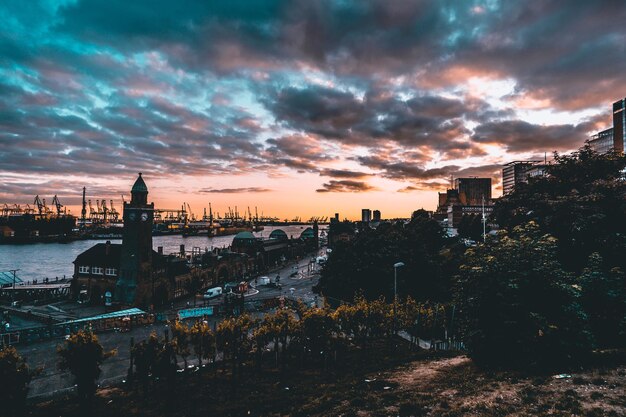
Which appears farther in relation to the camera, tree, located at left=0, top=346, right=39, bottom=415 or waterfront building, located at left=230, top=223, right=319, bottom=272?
waterfront building, located at left=230, top=223, right=319, bottom=272

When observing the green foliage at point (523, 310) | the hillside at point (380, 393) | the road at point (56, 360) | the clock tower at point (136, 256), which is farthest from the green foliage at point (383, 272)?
the clock tower at point (136, 256)

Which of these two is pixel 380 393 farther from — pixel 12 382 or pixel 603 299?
pixel 12 382

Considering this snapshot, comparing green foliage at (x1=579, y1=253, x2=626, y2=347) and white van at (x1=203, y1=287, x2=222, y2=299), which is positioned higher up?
green foliage at (x1=579, y1=253, x2=626, y2=347)

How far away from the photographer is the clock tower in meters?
53.8

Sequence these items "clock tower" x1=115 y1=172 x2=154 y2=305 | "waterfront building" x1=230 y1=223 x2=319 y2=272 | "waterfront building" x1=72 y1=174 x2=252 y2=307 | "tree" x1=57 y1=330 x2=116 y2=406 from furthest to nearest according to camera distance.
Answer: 1. "waterfront building" x1=230 y1=223 x2=319 y2=272
2. "waterfront building" x1=72 y1=174 x2=252 y2=307
3. "clock tower" x1=115 y1=172 x2=154 y2=305
4. "tree" x1=57 y1=330 x2=116 y2=406

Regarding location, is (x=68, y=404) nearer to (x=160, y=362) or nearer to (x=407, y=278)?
(x=160, y=362)

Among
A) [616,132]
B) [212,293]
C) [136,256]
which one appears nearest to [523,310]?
[136,256]

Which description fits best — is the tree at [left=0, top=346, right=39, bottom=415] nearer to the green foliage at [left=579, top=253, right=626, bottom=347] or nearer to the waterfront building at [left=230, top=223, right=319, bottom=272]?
the green foliage at [left=579, top=253, right=626, bottom=347]

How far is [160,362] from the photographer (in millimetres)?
23609

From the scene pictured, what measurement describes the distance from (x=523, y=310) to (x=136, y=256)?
51134 mm

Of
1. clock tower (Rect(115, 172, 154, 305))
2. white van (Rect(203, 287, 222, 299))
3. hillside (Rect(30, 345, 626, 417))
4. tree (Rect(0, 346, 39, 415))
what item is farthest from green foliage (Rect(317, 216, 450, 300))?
tree (Rect(0, 346, 39, 415))

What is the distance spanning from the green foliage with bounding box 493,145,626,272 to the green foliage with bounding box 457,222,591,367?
4452 mm

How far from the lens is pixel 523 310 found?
65.9 feet

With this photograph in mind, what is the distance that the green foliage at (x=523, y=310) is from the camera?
62.6ft
